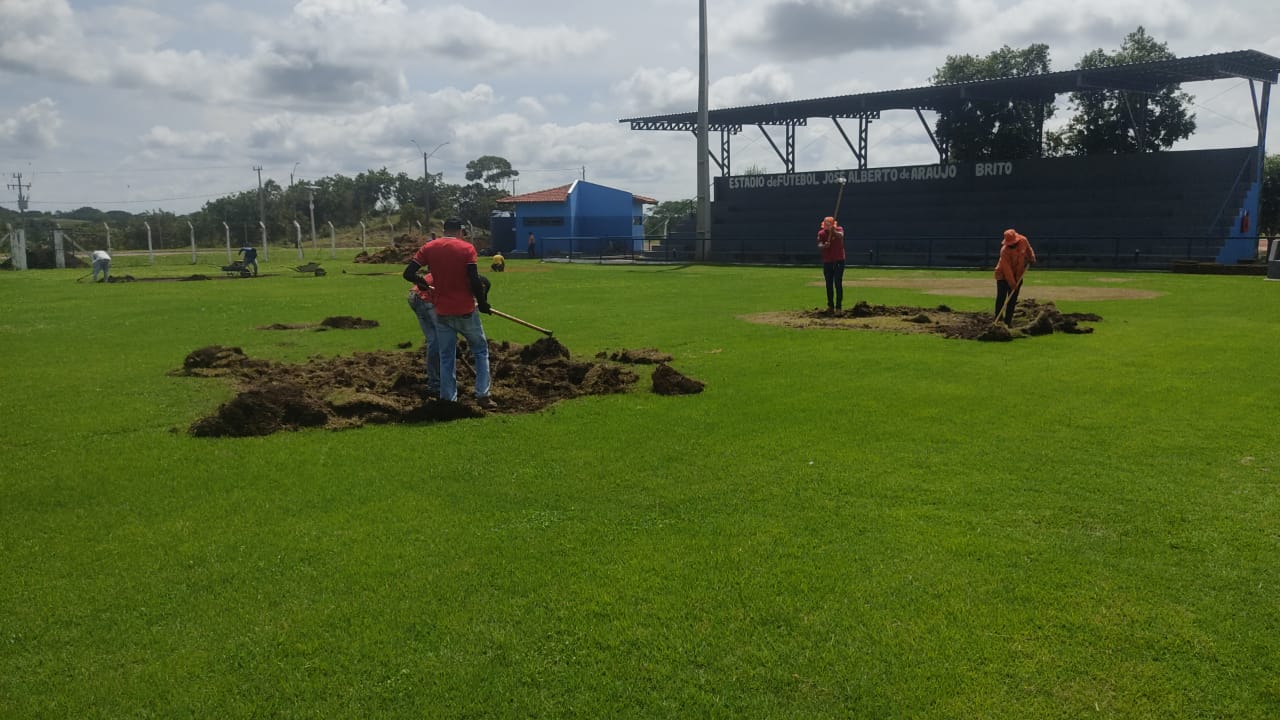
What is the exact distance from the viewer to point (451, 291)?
8867 millimetres

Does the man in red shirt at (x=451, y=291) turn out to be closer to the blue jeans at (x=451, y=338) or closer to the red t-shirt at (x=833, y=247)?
the blue jeans at (x=451, y=338)

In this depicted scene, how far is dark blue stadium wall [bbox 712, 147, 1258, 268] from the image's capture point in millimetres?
35969

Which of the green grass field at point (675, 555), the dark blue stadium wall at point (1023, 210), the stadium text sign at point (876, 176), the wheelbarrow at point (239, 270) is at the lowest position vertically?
the green grass field at point (675, 555)

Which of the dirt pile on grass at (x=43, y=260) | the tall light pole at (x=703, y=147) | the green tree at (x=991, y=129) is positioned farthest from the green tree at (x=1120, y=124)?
the dirt pile on grass at (x=43, y=260)

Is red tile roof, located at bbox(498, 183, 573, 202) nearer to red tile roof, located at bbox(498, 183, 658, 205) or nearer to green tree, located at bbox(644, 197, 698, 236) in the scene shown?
red tile roof, located at bbox(498, 183, 658, 205)

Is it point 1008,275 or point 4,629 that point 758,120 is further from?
point 4,629

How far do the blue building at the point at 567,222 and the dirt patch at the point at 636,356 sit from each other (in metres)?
44.0

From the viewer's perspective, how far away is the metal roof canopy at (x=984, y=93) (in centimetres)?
3459

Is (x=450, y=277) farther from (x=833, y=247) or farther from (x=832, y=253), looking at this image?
(x=832, y=253)

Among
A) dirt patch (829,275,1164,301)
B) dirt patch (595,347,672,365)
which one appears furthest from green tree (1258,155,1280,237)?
dirt patch (595,347,672,365)

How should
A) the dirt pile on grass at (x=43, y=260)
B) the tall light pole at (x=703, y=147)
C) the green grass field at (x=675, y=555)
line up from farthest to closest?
the dirt pile on grass at (x=43, y=260) < the tall light pole at (x=703, y=147) < the green grass field at (x=675, y=555)

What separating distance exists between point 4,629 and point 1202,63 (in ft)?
130

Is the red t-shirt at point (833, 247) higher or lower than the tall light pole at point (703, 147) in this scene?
lower

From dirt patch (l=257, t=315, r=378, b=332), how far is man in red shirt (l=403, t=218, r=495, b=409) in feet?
26.4
